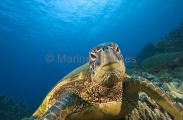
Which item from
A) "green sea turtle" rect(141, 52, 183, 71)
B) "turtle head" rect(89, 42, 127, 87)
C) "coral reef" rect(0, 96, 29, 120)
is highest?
"green sea turtle" rect(141, 52, 183, 71)

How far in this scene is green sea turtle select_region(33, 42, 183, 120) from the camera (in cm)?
250

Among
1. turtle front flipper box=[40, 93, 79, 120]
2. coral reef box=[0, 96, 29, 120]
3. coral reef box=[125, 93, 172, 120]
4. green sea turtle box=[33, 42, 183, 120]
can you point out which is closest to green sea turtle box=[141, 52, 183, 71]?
coral reef box=[125, 93, 172, 120]

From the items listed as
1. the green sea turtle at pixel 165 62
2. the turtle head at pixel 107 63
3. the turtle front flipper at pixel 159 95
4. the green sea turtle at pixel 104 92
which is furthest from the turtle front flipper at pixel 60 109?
the green sea turtle at pixel 165 62

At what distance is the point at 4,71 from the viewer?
92.9 meters

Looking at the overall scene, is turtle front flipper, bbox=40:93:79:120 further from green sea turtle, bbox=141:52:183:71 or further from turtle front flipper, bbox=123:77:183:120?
green sea turtle, bbox=141:52:183:71

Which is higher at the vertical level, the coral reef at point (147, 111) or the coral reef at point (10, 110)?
the coral reef at point (147, 111)

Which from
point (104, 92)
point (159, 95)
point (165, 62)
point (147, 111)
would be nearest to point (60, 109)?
point (104, 92)

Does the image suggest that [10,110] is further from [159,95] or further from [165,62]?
[159,95]

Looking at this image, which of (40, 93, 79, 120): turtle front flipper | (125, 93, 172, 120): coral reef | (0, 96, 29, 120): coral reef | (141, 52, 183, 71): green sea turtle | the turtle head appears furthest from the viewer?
(0, 96, 29, 120): coral reef

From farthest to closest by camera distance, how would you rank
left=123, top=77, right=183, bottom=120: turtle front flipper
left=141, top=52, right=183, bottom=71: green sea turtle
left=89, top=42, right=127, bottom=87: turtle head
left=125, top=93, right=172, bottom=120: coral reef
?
left=141, top=52, right=183, bottom=71: green sea turtle → left=125, top=93, right=172, bottom=120: coral reef → left=123, top=77, right=183, bottom=120: turtle front flipper → left=89, top=42, right=127, bottom=87: turtle head

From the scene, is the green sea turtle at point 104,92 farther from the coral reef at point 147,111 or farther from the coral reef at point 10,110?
the coral reef at point 10,110

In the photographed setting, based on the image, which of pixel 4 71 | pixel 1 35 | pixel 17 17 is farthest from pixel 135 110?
pixel 4 71

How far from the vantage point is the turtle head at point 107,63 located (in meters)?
Answer: 2.44

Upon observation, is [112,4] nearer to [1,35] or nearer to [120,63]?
[1,35]
